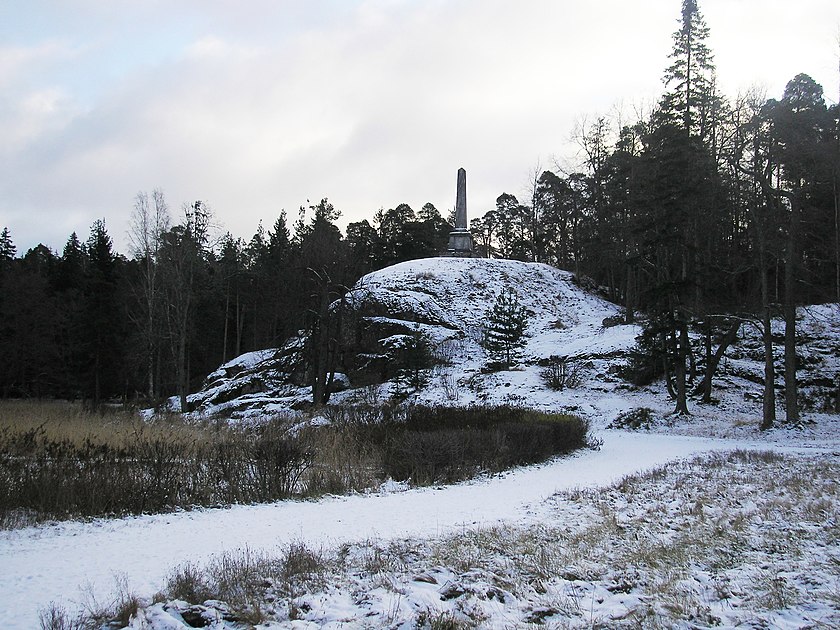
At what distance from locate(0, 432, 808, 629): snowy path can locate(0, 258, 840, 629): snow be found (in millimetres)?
18

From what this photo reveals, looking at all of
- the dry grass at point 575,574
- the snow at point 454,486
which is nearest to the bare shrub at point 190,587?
the dry grass at point 575,574

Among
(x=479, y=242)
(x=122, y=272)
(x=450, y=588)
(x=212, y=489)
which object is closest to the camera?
(x=450, y=588)

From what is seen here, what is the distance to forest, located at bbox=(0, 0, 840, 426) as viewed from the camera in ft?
68.1

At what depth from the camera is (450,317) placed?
40.8m

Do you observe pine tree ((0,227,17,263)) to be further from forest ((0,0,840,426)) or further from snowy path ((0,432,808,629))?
snowy path ((0,432,808,629))

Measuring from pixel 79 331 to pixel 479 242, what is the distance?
46.3 m

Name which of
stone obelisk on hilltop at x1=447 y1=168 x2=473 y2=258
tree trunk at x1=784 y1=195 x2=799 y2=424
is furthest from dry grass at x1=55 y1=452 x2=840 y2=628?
stone obelisk on hilltop at x1=447 y1=168 x2=473 y2=258

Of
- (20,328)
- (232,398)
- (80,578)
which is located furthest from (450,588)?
(20,328)

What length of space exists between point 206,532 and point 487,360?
93.9 ft

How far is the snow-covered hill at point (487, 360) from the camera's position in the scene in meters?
25.3

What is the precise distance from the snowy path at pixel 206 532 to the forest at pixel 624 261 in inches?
574

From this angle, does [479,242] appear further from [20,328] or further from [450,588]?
[450,588]

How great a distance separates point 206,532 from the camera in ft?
23.6

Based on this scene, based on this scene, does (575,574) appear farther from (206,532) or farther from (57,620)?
(206,532)
